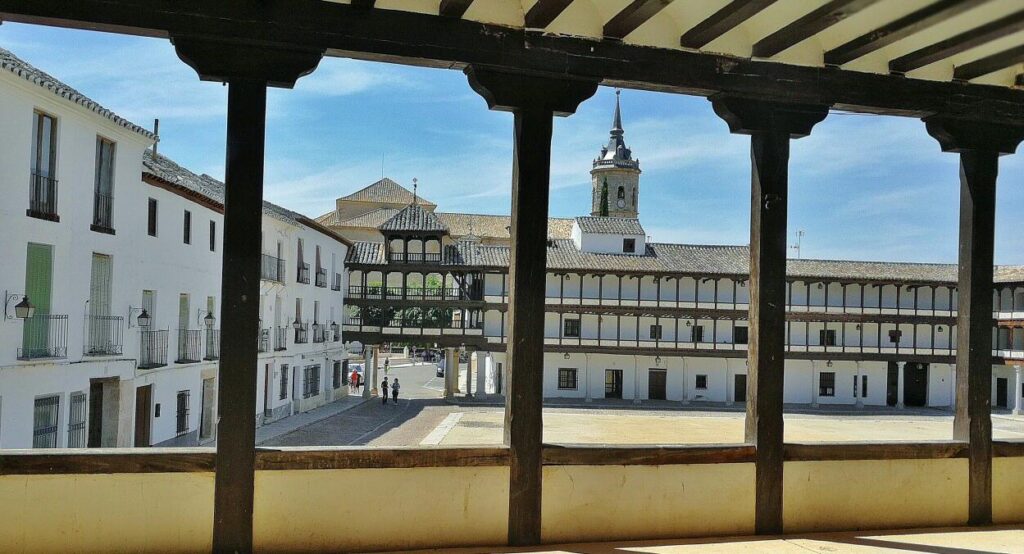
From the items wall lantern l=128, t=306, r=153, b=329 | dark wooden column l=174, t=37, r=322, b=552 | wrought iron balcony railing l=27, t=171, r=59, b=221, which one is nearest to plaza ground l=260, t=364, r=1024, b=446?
wall lantern l=128, t=306, r=153, b=329

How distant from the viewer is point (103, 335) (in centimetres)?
1377

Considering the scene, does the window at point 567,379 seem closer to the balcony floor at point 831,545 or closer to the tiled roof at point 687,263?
the tiled roof at point 687,263

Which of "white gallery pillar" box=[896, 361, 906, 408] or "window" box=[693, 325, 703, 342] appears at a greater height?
"window" box=[693, 325, 703, 342]

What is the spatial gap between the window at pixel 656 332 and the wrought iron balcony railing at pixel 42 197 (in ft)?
82.7

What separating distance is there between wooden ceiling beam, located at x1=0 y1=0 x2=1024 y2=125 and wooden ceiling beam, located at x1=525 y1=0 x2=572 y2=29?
0.07m

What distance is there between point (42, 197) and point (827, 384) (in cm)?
3163

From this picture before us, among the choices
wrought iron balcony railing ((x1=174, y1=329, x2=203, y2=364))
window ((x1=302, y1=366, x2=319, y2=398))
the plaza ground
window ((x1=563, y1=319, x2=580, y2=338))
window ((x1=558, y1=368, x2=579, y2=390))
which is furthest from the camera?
window ((x1=558, y1=368, x2=579, y2=390))

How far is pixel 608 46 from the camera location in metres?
4.22

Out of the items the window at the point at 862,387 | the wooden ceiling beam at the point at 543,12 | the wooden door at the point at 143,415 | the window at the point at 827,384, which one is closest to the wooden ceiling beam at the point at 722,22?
the wooden ceiling beam at the point at 543,12

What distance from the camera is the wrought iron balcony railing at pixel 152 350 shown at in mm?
15250

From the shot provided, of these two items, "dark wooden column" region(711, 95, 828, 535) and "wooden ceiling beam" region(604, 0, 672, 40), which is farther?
"dark wooden column" region(711, 95, 828, 535)

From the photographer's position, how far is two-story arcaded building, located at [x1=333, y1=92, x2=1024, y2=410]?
32250 millimetres

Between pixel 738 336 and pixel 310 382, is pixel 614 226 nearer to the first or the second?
pixel 738 336

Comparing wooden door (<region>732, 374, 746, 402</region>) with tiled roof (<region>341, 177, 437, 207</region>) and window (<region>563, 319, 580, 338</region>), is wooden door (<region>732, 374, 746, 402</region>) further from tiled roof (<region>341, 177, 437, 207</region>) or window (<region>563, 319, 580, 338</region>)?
tiled roof (<region>341, 177, 437, 207</region>)
